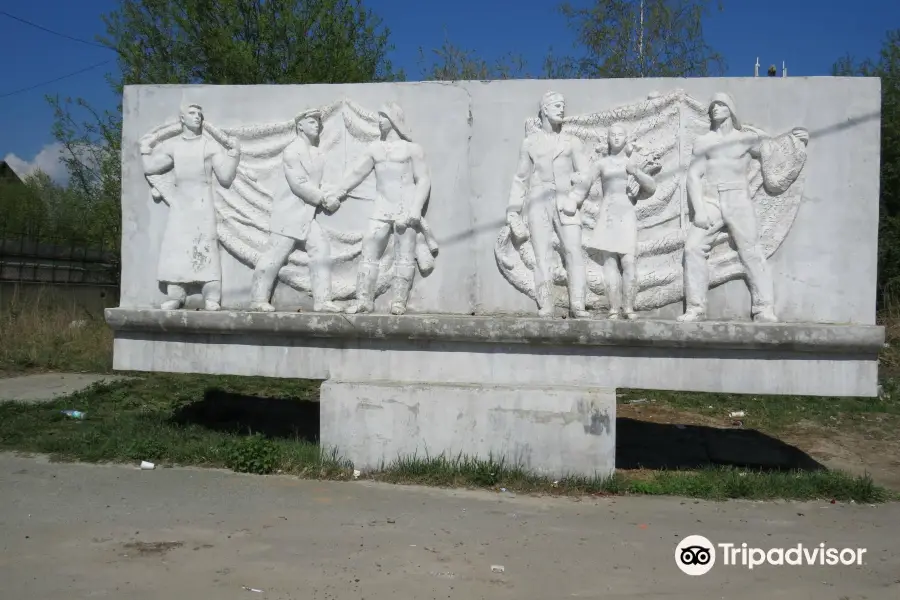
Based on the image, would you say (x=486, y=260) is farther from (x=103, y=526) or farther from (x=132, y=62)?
(x=132, y=62)

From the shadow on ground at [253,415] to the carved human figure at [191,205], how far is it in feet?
4.96

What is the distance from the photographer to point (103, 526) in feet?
15.6

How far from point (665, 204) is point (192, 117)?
3.71m

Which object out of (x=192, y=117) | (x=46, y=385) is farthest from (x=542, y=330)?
(x=46, y=385)

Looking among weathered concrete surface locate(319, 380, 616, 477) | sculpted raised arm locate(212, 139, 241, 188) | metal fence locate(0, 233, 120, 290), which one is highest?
sculpted raised arm locate(212, 139, 241, 188)

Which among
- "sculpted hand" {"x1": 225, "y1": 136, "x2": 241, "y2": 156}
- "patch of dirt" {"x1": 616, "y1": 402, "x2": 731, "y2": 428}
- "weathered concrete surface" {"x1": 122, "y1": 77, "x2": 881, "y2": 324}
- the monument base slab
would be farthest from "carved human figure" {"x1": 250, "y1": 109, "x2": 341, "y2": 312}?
"patch of dirt" {"x1": 616, "y1": 402, "x2": 731, "y2": 428}

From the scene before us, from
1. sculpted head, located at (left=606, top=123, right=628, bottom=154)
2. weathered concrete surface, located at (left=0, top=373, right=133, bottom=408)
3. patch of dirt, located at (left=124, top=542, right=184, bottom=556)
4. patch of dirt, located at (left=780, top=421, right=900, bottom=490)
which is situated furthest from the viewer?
weathered concrete surface, located at (left=0, top=373, right=133, bottom=408)

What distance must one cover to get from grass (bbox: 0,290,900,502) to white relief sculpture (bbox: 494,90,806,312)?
4.42 ft

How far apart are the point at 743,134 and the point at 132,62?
10.3 metres

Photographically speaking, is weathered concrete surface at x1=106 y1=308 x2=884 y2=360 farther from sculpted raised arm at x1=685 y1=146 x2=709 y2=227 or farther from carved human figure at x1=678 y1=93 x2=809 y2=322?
sculpted raised arm at x1=685 y1=146 x2=709 y2=227

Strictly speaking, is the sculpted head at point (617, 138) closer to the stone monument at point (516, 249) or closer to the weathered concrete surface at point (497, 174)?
the stone monument at point (516, 249)

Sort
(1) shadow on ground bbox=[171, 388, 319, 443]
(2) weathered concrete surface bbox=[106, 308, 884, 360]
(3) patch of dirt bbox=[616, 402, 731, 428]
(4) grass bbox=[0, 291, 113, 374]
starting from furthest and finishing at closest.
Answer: (4) grass bbox=[0, 291, 113, 374] → (3) patch of dirt bbox=[616, 402, 731, 428] → (1) shadow on ground bbox=[171, 388, 319, 443] → (2) weathered concrete surface bbox=[106, 308, 884, 360]

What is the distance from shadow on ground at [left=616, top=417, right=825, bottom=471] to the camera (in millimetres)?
6926

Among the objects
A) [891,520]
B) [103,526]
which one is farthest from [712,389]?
[103,526]
